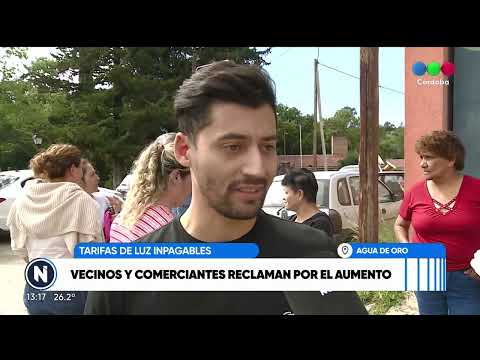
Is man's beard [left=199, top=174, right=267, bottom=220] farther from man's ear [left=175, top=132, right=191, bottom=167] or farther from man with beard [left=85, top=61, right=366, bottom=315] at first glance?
man's ear [left=175, top=132, right=191, bottom=167]

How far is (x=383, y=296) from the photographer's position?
2697 millimetres

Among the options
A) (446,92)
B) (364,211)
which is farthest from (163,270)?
(446,92)

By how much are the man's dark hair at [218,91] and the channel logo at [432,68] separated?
37.7 inches

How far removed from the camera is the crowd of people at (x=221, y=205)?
233 centimetres

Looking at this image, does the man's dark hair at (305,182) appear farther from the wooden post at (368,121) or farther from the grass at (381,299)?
the grass at (381,299)

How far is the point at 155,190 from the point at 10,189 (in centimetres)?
107

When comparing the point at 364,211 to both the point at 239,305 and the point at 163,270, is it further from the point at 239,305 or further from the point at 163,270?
the point at 163,270

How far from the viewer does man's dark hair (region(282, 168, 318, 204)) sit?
2.65 metres

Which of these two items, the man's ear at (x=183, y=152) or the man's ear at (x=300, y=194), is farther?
the man's ear at (x=300, y=194)

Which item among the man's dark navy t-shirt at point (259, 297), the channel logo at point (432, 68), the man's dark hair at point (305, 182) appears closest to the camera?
the man's dark navy t-shirt at point (259, 297)

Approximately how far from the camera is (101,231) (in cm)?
264

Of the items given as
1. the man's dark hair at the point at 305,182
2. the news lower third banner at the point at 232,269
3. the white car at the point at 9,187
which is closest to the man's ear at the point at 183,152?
the news lower third banner at the point at 232,269

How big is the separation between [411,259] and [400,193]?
16.2 inches

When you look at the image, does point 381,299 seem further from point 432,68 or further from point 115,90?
point 115,90
